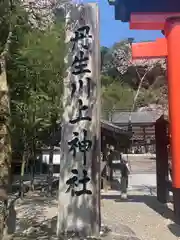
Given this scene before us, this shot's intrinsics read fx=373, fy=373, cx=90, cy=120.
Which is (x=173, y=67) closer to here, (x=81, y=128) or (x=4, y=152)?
(x=81, y=128)

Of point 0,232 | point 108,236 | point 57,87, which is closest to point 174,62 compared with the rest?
point 57,87

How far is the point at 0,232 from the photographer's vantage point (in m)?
3.36

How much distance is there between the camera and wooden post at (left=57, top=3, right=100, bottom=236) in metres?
5.97

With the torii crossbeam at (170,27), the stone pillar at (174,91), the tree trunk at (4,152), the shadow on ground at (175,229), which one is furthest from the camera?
the torii crossbeam at (170,27)

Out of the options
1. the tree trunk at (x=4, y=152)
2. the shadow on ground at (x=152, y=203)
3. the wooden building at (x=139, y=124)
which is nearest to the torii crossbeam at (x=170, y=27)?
the shadow on ground at (x=152, y=203)

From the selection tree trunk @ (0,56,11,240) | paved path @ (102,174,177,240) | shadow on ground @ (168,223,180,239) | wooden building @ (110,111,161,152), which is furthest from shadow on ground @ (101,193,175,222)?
wooden building @ (110,111,161,152)

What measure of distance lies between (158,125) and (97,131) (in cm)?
519

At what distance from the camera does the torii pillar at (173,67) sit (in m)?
8.02

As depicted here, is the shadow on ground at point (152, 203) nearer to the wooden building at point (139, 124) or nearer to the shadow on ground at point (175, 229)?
the shadow on ground at point (175, 229)

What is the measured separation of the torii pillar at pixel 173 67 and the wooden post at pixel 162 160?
8.20 ft

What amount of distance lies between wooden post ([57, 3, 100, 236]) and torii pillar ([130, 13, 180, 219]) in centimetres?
242

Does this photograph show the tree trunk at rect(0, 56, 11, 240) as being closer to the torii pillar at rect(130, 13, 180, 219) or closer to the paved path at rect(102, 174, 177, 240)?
the paved path at rect(102, 174, 177, 240)

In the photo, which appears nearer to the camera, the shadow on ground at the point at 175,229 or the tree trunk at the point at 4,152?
the tree trunk at the point at 4,152

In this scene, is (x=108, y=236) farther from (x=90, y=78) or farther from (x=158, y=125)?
(x=158, y=125)
